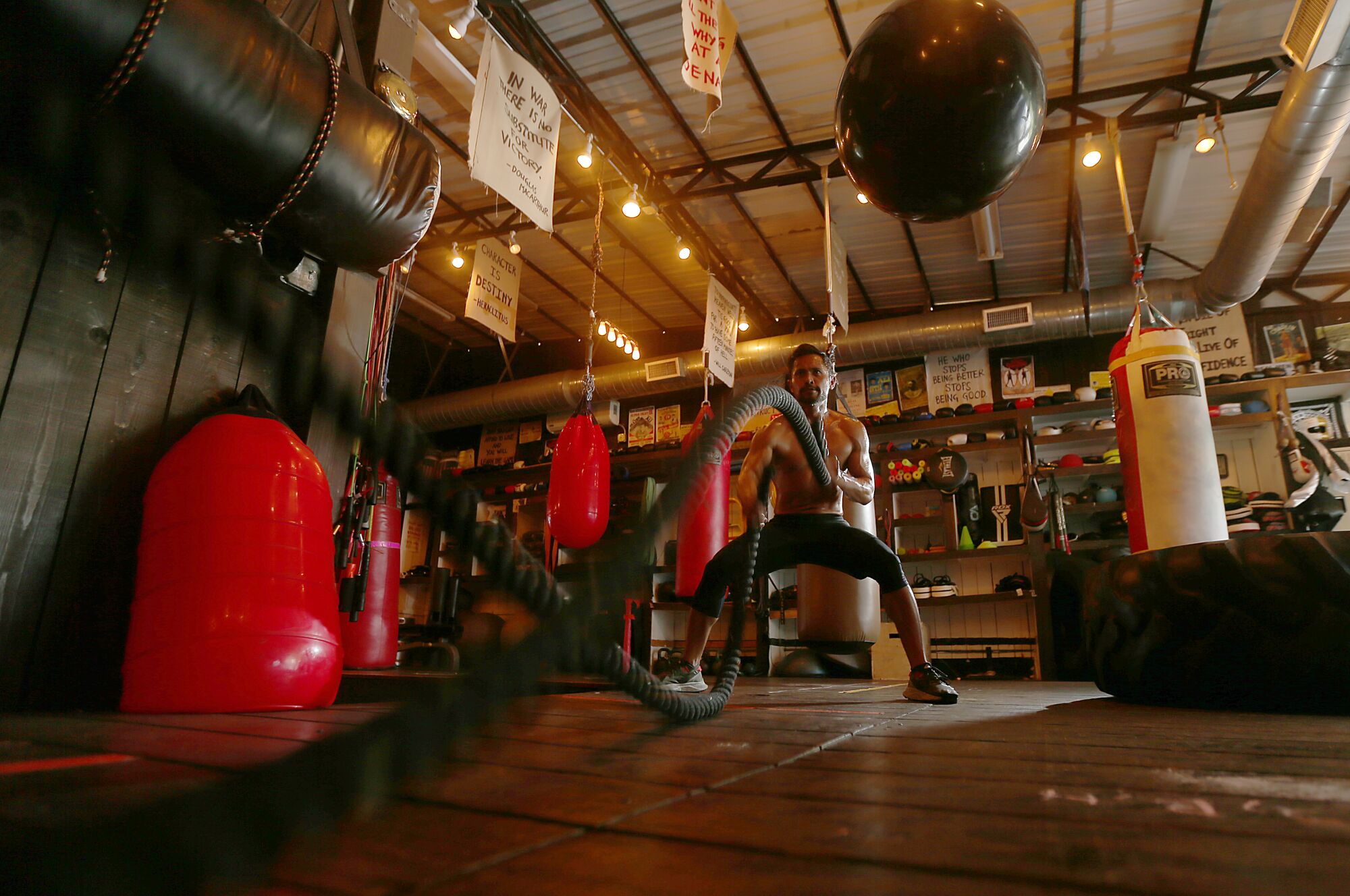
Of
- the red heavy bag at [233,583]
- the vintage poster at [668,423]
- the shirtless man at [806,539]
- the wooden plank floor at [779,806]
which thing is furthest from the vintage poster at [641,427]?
the wooden plank floor at [779,806]

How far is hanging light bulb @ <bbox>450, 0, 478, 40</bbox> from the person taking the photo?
394cm

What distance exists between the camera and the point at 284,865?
1.64 ft

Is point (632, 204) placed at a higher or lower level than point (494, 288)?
higher

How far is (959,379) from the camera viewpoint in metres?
7.36

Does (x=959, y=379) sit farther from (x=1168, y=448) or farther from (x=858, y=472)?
(x=858, y=472)

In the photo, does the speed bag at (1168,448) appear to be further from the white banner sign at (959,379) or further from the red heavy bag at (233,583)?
the white banner sign at (959,379)

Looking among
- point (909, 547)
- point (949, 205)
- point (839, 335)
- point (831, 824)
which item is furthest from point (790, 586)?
point (831, 824)

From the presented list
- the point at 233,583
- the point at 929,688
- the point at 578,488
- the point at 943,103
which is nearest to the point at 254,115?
the point at 233,583

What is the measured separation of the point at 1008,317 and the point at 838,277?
5.59 feet

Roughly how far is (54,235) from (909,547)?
6.91 meters

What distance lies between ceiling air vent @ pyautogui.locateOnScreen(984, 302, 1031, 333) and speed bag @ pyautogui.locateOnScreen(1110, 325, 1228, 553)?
2917 mm

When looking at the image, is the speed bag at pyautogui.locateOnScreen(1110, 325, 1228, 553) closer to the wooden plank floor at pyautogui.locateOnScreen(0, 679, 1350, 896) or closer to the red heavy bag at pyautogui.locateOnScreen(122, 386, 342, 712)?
the wooden plank floor at pyautogui.locateOnScreen(0, 679, 1350, 896)

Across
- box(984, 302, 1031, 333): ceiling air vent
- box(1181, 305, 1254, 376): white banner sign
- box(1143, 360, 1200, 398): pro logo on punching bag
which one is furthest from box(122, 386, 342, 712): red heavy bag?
box(1181, 305, 1254, 376): white banner sign

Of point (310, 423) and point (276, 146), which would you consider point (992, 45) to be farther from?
point (310, 423)
